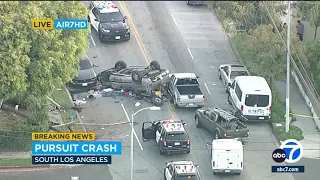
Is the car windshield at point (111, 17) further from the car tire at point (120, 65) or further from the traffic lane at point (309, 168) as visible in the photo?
the traffic lane at point (309, 168)

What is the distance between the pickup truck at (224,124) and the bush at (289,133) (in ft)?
6.52

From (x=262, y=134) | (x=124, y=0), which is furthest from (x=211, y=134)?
(x=124, y=0)

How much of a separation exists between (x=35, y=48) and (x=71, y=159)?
614cm

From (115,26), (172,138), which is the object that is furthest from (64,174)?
(115,26)

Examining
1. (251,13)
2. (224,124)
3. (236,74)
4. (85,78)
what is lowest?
(236,74)

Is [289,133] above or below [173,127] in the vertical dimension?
below

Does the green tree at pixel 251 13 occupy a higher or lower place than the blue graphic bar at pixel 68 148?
higher

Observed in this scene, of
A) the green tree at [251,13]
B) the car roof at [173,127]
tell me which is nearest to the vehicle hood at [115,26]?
the green tree at [251,13]

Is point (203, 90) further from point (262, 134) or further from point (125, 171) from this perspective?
point (125, 171)

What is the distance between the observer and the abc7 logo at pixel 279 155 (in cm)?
4653

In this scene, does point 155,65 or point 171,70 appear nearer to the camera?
point 155,65

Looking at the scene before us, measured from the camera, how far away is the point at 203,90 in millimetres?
57781

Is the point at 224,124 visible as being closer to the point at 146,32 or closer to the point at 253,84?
the point at 253,84

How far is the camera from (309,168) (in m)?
49.0
